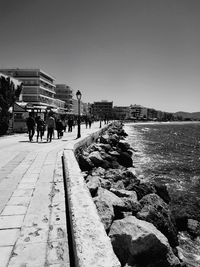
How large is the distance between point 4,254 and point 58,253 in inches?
24.6

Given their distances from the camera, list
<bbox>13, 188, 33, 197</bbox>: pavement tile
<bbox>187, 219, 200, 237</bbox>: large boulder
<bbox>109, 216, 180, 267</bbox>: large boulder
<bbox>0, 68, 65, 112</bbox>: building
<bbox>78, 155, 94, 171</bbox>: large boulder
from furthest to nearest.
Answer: <bbox>0, 68, 65, 112</bbox>: building
<bbox>78, 155, 94, 171</bbox>: large boulder
<bbox>187, 219, 200, 237</bbox>: large boulder
<bbox>13, 188, 33, 197</bbox>: pavement tile
<bbox>109, 216, 180, 267</bbox>: large boulder

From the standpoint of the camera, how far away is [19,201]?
468 cm

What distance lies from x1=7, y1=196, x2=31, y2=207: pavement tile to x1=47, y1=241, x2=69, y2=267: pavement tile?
4.89ft

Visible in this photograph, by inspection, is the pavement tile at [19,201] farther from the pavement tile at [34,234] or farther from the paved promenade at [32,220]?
the pavement tile at [34,234]

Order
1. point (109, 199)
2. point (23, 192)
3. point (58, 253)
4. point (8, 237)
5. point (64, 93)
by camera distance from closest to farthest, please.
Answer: point (58, 253) → point (8, 237) → point (23, 192) → point (109, 199) → point (64, 93)

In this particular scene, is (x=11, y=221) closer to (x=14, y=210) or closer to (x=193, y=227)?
(x=14, y=210)

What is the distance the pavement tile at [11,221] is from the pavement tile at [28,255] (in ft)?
1.84

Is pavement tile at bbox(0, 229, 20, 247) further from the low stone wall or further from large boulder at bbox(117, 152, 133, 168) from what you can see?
large boulder at bbox(117, 152, 133, 168)

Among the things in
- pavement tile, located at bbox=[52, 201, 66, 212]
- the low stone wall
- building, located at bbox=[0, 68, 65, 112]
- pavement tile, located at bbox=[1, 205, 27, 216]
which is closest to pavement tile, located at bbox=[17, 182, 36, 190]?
pavement tile, located at bbox=[1, 205, 27, 216]

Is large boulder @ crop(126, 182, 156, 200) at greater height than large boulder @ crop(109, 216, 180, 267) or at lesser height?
lesser

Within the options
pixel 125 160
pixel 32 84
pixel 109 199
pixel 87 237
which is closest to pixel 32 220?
pixel 87 237

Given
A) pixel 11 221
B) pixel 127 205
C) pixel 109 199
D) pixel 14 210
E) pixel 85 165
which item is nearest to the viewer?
pixel 11 221

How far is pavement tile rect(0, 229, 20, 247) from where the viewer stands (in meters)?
3.23

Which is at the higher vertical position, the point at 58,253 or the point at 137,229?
the point at 58,253
